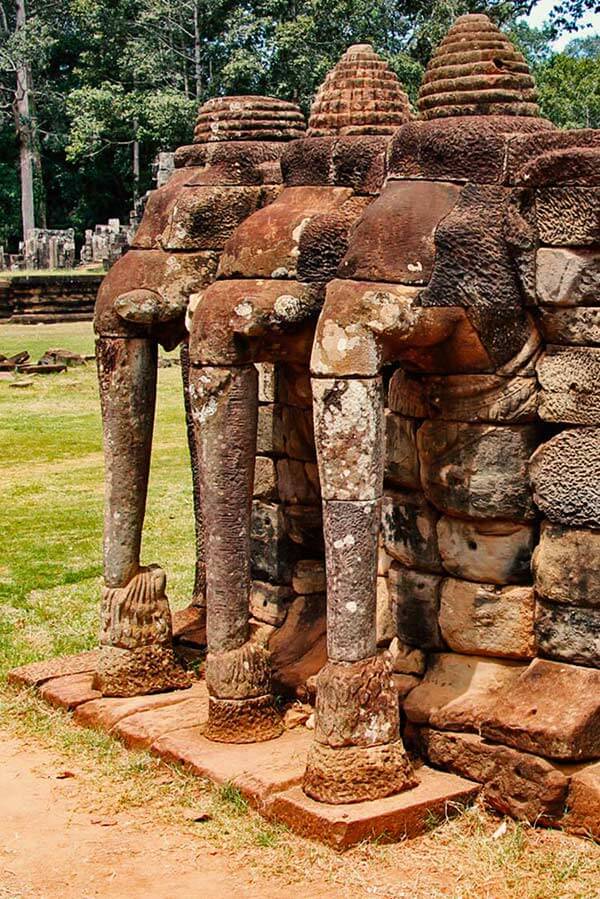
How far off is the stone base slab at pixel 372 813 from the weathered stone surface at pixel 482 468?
1.08m

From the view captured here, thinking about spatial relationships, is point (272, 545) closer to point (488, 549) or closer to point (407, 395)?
point (407, 395)

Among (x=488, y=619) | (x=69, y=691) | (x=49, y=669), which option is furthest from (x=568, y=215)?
(x=49, y=669)

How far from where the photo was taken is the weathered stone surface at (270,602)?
7125 millimetres

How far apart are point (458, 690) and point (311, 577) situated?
1396 millimetres

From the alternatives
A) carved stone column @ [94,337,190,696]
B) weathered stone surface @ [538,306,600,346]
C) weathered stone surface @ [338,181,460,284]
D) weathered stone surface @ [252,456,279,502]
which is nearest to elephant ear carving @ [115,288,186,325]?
carved stone column @ [94,337,190,696]

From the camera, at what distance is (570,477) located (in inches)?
217

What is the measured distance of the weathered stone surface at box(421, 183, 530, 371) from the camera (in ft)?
18.1

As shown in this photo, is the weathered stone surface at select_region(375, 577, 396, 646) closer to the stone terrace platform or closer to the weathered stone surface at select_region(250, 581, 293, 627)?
the stone terrace platform

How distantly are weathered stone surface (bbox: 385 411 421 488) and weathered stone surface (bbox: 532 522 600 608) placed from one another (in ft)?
2.20

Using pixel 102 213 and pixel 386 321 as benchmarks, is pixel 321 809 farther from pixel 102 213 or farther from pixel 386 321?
pixel 102 213

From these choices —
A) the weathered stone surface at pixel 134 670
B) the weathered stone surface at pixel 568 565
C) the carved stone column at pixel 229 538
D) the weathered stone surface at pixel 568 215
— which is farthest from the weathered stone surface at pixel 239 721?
the weathered stone surface at pixel 568 215

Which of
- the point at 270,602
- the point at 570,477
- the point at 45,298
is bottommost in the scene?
the point at 45,298

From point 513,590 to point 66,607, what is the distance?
4203 mm

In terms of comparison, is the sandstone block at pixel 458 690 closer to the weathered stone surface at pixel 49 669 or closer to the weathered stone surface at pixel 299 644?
the weathered stone surface at pixel 299 644
